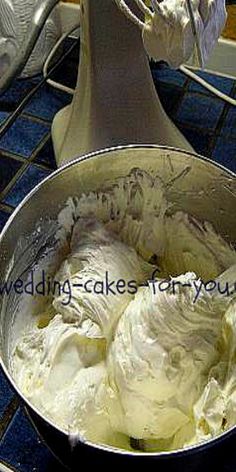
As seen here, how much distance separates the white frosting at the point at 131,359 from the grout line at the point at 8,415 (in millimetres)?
104

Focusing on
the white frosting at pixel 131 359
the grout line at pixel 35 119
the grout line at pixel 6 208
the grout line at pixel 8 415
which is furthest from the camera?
the grout line at pixel 35 119

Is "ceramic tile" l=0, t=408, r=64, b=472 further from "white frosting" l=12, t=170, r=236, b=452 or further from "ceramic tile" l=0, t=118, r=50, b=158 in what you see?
"ceramic tile" l=0, t=118, r=50, b=158

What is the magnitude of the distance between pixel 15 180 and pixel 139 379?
0.45m

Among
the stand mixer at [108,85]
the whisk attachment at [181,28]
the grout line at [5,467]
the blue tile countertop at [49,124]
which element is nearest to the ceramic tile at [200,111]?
the blue tile countertop at [49,124]

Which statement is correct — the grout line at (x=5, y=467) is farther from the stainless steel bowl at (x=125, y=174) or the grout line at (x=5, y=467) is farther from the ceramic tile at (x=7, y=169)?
the ceramic tile at (x=7, y=169)

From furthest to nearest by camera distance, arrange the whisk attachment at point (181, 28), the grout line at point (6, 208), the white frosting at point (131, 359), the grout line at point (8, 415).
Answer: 1. the grout line at point (6, 208)
2. the grout line at point (8, 415)
3. the white frosting at point (131, 359)
4. the whisk attachment at point (181, 28)

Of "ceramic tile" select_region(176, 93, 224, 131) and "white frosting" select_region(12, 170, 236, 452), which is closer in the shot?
"white frosting" select_region(12, 170, 236, 452)

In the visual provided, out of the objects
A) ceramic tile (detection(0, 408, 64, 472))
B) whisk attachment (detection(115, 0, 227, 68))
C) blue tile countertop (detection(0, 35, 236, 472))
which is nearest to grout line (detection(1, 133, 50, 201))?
blue tile countertop (detection(0, 35, 236, 472))

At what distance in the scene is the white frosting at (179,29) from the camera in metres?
0.56

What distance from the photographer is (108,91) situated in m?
0.87

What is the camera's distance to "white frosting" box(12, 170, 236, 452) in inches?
26.4

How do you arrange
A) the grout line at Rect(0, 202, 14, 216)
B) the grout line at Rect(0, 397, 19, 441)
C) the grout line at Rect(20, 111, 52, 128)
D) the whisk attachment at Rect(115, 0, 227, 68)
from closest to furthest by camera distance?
the whisk attachment at Rect(115, 0, 227, 68) → the grout line at Rect(0, 397, 19, 441) → the grout line at Rect(0, 202, 14, 216) → the grout line at Rect(20, 111, 52, 128)

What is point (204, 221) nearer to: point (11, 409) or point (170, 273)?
point (170, 273)

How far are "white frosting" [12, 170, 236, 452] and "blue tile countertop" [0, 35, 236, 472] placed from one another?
0.27 metres
